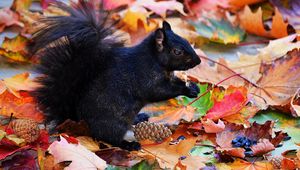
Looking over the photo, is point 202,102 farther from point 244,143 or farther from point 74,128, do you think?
point 74,128

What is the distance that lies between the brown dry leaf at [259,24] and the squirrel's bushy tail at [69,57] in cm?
138

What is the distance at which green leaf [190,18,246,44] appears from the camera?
11.8 ft

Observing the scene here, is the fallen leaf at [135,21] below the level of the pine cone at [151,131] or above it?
above

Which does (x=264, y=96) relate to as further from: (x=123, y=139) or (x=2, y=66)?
(x=2, y=66)

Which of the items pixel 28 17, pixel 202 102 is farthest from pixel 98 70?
pixel 28 17

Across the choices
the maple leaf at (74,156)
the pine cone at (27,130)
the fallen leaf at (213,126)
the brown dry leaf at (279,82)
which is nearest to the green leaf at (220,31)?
the brown dry leaf at (279,82)

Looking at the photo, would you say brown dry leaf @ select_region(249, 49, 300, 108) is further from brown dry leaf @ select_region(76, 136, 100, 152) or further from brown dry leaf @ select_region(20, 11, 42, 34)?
brown dry leaf @ select_region(20, 11, 42, 34)

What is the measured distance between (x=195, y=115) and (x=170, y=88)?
276 millimetres

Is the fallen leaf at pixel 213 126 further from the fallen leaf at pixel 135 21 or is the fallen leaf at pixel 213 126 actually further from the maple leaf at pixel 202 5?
the maple leaf at pixel 202 5

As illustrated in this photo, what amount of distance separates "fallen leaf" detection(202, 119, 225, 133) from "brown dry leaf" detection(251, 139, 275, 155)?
0.18 m

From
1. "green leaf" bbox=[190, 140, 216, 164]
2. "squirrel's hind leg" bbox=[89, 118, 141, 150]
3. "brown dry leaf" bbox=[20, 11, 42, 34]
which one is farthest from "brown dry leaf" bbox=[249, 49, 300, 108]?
"brown dry leaf" bbox=[20, 11, 42, 34]

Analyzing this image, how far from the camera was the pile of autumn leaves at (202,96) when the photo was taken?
244cm

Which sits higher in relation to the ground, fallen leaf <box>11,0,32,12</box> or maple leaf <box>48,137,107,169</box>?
fallen leaf <box>11,0,32,12</box>

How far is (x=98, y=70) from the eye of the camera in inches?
99.6
